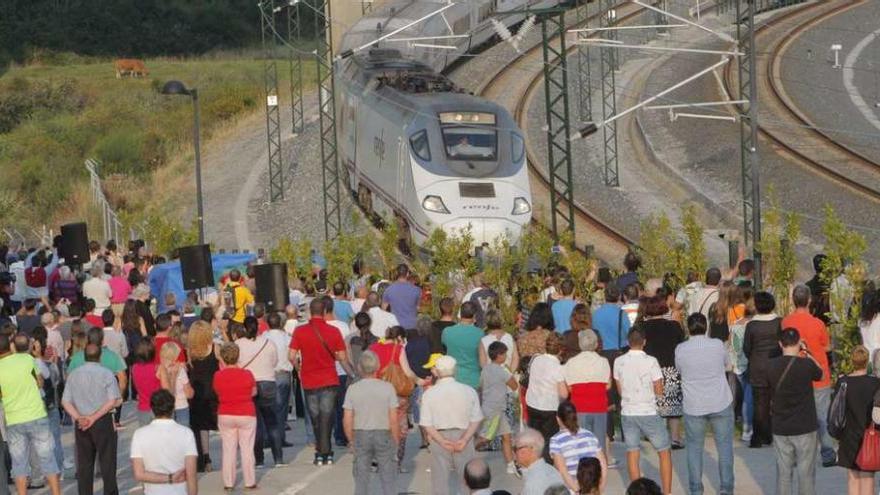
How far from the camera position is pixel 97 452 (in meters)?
17.9

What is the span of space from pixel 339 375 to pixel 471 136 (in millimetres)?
19273

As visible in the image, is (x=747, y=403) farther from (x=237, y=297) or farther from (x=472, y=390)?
(x=237, y=297)

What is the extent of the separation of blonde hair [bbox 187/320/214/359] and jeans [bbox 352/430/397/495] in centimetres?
270

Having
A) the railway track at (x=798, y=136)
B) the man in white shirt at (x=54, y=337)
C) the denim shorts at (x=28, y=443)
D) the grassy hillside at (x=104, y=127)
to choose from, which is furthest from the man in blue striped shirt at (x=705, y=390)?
the railway track at (x=798, y=136)

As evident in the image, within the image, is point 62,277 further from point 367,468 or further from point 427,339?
point 367,468

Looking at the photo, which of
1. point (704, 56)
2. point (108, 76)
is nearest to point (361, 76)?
point (704, 56)

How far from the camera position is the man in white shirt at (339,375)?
19562 mm

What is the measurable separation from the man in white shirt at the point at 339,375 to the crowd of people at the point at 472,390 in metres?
0.03

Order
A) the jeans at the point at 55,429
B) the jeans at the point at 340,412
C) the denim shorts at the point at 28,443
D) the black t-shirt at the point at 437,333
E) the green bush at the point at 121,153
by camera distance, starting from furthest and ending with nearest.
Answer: the green bush at the point at 121,153 < the jeans at the point at 340,412 < the black t-shirt at the point at 437,333 < the jeans at the point at 55,429 < the denim shorts at the point at 28,443

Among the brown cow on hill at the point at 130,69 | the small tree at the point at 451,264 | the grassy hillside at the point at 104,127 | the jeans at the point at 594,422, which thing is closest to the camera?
the jeans at the point at 594,422

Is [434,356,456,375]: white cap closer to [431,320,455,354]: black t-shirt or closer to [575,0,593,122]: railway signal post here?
[431,320,455,354]: black t-shirt

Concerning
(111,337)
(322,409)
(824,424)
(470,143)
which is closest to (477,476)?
(824,424)

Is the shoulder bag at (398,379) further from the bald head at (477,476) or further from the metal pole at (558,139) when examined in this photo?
the metal pole at (558,139)

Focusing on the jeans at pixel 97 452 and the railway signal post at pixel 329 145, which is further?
the railway signal post at pixel 329 145
